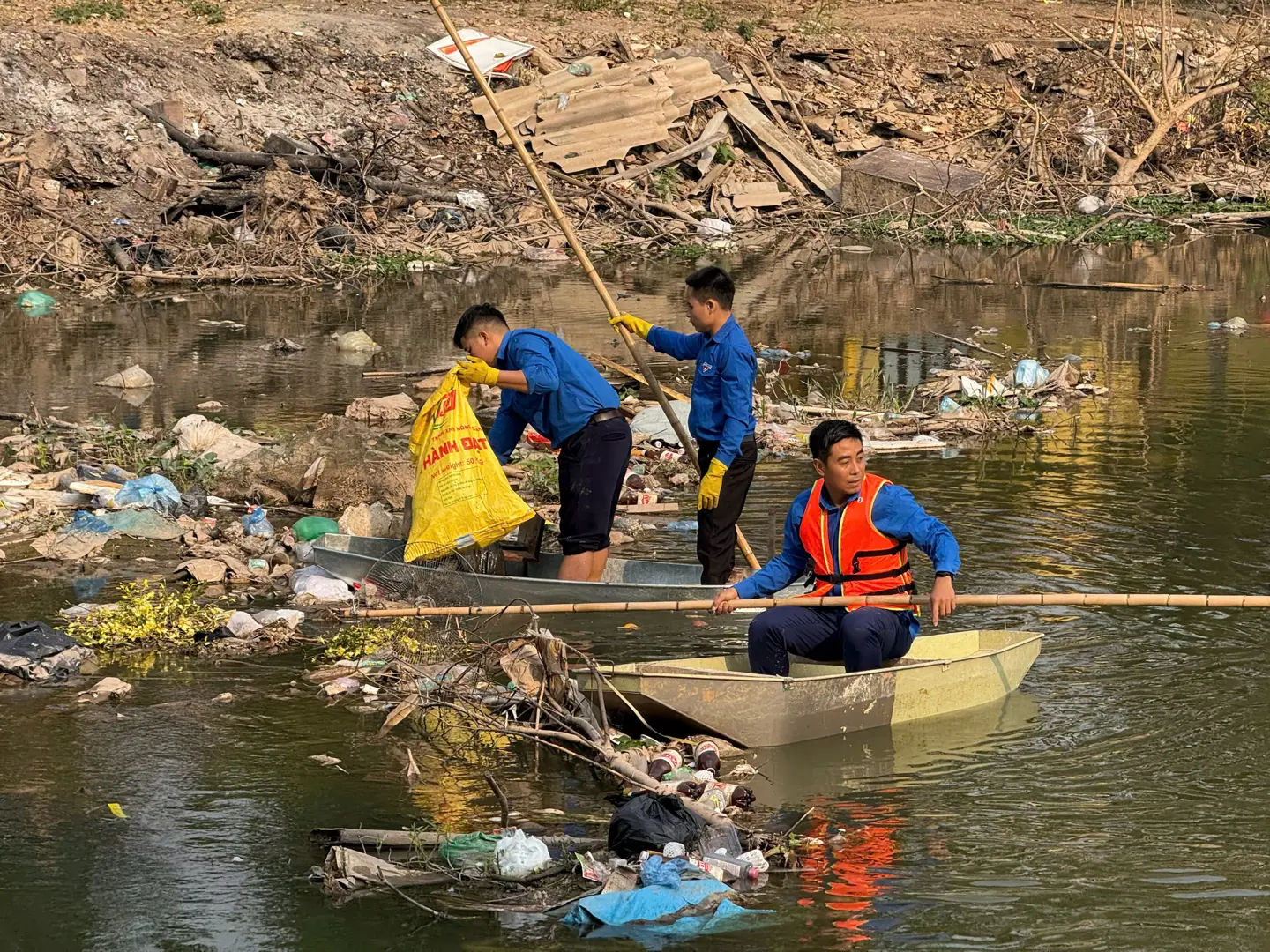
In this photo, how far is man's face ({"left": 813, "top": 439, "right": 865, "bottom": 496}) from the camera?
572cm

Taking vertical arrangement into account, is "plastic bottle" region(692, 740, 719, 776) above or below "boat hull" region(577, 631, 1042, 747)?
below

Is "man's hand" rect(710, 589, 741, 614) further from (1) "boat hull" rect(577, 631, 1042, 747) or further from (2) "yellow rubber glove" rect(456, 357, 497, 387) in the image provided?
(2) "yellow rubber glove" rect(456, 357, 497, 387)

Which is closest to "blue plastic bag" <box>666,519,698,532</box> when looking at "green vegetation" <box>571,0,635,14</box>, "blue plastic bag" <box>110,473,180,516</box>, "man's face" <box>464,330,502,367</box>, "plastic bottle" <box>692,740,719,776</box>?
"man's face" <box>464,330,502,367</box>

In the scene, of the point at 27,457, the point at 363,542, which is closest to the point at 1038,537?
the point at 363,542

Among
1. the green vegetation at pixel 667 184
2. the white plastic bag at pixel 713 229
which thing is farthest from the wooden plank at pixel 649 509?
the green vegetation at pixel 667 184

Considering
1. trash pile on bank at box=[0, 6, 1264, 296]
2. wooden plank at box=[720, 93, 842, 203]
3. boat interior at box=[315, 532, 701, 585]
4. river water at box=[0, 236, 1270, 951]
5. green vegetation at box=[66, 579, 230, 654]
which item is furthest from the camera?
wooden plank at box=[720, 93, 842, 203]

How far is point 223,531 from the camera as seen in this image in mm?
8578

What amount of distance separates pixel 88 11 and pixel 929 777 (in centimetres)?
2041

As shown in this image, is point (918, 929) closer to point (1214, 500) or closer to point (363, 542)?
point (363, 542)

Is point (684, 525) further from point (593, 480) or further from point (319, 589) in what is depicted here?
point (319, 589)

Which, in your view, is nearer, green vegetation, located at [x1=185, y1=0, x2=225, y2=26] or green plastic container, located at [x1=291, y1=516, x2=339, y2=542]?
green plastic container, located at [x1=291, y1=516, x2=339, y2=542]

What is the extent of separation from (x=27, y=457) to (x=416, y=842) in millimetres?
5895

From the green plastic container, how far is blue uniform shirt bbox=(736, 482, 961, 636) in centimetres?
308

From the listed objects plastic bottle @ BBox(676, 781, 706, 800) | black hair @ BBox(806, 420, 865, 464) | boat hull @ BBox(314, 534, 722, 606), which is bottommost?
plastic bottle @ BBox(676, 781, 706, 800)
